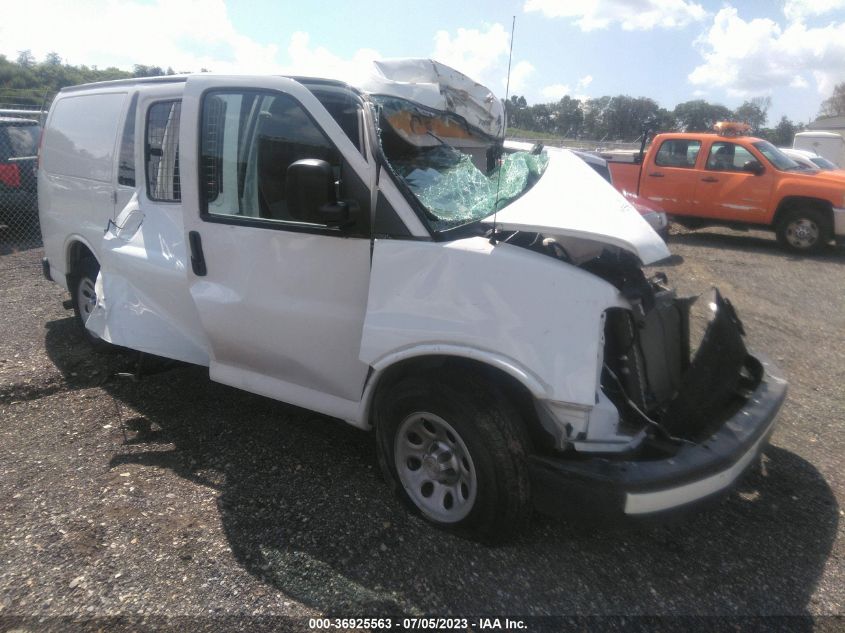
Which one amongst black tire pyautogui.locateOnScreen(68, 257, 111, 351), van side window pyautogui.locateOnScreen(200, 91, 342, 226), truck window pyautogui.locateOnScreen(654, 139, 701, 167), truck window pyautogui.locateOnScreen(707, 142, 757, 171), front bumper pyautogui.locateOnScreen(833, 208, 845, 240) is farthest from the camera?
truck window pyautogui.locateOnScreen(654, 139, 701, 167)

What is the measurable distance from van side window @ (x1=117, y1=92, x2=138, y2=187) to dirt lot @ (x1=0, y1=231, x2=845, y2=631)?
5.02ft

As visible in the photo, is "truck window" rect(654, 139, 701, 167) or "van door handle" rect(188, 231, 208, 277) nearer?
"van door handle" rect(188, 231, 208, 277)

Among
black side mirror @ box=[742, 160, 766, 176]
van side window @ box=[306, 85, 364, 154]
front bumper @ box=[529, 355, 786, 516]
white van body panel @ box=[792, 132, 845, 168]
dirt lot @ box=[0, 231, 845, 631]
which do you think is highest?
white van body panel @ box=[792, 132, 845, 168]

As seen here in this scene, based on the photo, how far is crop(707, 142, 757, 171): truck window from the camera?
11289mm

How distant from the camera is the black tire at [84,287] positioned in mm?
5043

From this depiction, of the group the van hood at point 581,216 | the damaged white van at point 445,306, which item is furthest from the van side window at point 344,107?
the van hood at point 581,216

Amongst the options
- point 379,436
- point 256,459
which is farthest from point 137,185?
point 379,436

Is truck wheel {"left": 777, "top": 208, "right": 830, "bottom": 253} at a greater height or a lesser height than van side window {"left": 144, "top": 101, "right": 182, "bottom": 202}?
lesser

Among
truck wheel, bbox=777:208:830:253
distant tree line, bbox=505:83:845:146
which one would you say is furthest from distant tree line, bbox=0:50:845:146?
truck wheel, bbox=777:208:830:253

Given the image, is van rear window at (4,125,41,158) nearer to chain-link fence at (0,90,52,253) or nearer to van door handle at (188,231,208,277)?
chain-link fence at (0,90,52,253)

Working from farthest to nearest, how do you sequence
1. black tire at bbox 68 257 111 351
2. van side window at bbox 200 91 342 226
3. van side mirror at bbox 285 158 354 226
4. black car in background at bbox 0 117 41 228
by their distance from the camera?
black car in background at bbox 0 117 41 228
black tire at bbox 68 257 111 351
van side window at bbox 200 91 342 226
van side mirror at bbox 285 158 354 226

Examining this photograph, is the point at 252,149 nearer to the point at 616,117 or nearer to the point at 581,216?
the point at 581,216

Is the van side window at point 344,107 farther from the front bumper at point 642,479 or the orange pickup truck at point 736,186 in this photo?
the orange pickup truck at point 736,186

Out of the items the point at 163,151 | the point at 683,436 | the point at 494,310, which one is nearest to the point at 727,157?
the point at 683,436
